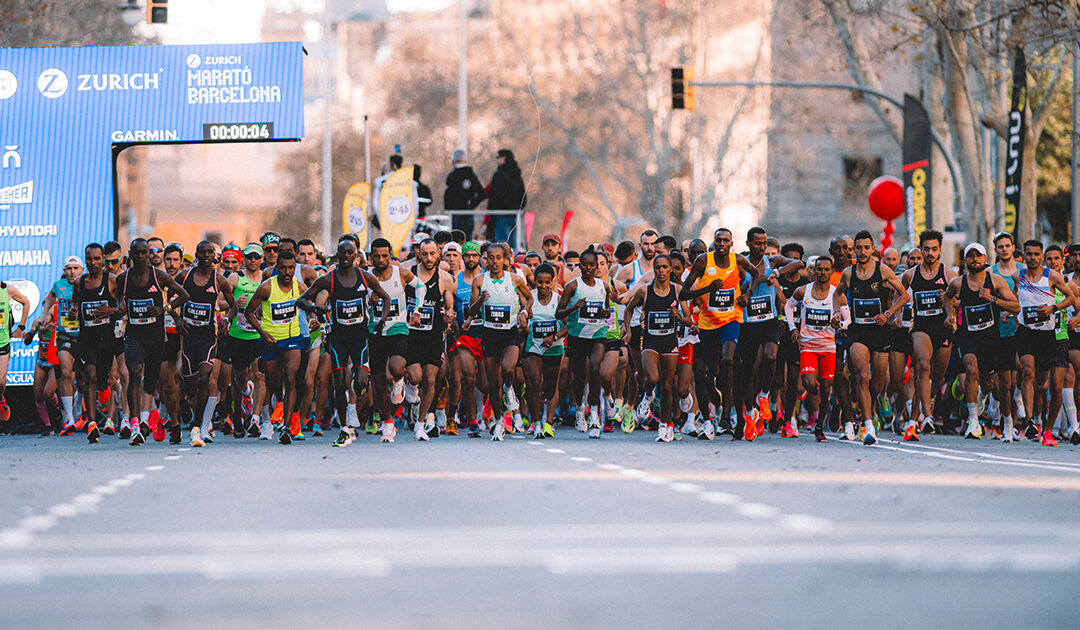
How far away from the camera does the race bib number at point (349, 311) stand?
16641mm

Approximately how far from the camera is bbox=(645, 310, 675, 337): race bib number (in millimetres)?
17359

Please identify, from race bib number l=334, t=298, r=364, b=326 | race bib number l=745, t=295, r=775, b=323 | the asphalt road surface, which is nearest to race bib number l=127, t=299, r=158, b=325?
race bib number l=334, t=298, r=364, b=326

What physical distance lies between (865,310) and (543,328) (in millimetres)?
3092

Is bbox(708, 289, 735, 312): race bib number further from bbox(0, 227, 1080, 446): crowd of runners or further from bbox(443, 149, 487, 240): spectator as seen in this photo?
bbox(443, 149, 487, 240): spectator

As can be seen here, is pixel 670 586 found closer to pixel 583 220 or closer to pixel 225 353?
pixel 225 353

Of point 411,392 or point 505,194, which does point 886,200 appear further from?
point 411,392

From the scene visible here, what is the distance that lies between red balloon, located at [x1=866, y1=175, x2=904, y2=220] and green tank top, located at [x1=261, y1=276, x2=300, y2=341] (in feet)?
52.9

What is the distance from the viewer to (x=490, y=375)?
707 inches

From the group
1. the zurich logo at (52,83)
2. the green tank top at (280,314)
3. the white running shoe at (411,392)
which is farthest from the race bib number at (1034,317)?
the zurich logo at (52,83)

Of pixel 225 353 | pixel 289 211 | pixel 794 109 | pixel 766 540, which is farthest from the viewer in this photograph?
pixel 289 211

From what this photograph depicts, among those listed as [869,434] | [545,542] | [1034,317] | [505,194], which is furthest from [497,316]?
[545,542]

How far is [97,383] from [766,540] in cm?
1065

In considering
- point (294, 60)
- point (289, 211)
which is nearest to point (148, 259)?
point (294, 60)

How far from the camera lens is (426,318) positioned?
17172mm
